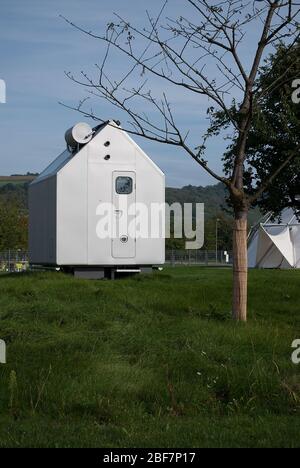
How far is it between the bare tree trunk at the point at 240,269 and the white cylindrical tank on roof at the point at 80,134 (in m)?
6.17

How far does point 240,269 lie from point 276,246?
3554 cm

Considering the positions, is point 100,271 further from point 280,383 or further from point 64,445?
point 64,445

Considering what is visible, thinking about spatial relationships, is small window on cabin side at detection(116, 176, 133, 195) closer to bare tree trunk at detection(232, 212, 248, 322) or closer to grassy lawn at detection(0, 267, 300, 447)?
grassy lawn at detection(0, 267, 300, 447)

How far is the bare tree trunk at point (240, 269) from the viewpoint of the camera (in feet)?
32.9

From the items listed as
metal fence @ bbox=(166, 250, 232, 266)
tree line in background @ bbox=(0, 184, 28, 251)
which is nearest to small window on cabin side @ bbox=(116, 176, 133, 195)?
metal fence @ bbox=(166, 250, 232, 266)

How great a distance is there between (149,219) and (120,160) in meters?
1.37

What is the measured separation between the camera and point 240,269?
10188 mm

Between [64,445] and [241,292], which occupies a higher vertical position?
[241,292]

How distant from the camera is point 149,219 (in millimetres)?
16125

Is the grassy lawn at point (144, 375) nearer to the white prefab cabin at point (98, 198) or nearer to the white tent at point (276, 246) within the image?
the white prefab cabin at point (98, 198)

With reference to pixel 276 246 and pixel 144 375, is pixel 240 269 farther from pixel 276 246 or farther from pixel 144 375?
pixel 276 246

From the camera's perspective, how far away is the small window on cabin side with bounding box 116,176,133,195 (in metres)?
15.9

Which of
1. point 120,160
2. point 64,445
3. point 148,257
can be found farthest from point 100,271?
point 64,445

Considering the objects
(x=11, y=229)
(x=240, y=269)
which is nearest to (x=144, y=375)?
(x=240, y=269)
